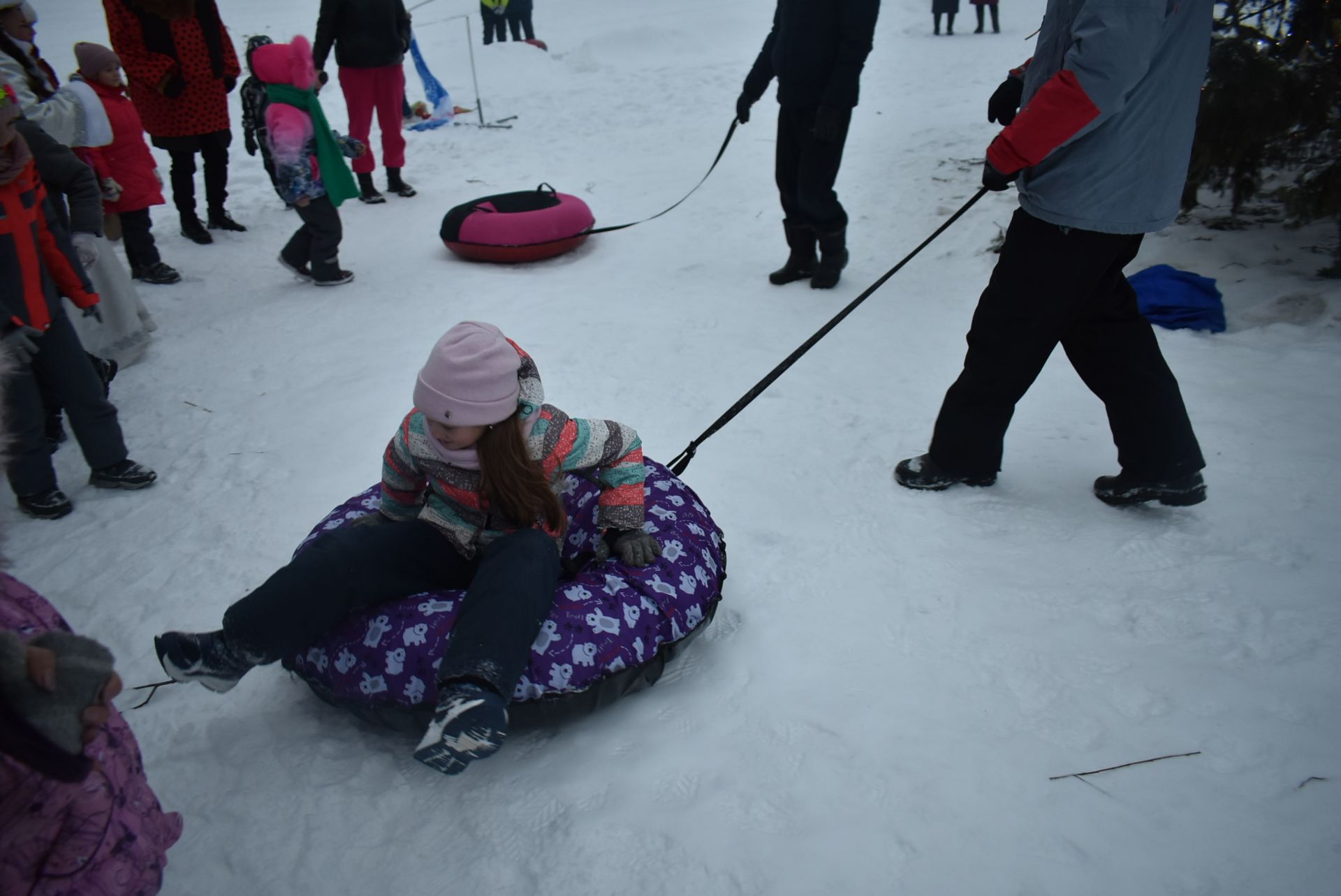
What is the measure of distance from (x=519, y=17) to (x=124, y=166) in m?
9.55

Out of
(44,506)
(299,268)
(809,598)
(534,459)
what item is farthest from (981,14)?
(44,506)

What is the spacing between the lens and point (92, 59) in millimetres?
4254

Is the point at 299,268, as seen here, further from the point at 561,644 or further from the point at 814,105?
the point at 561,644

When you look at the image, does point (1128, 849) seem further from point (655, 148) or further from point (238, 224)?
point (655, 148)

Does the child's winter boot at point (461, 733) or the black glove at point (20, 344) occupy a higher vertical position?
the black glove at point (20, 344)

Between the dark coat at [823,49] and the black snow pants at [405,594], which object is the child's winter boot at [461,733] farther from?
the dark coat at [823,49]

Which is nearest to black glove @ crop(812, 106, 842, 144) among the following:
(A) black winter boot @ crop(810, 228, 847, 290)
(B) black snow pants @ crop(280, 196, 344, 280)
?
(A) black winter boot @ crop(810, 228, 847, 290)

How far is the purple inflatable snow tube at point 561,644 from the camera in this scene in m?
1.80

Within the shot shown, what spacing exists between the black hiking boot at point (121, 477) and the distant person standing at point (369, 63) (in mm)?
3358

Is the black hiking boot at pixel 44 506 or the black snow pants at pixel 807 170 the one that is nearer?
the black hiking boot at pixel 44 506

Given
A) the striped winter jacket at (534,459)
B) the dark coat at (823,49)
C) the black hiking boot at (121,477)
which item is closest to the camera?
the striped winter jacket at (534,459)

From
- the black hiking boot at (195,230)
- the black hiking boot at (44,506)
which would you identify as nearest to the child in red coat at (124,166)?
the black hiking boot at (195,230)

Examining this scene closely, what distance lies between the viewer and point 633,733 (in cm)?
188

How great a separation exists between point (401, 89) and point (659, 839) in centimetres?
588
